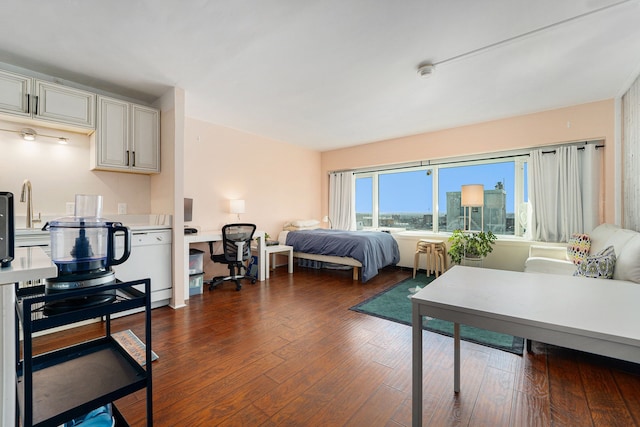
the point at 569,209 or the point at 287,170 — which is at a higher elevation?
the point at 287,170

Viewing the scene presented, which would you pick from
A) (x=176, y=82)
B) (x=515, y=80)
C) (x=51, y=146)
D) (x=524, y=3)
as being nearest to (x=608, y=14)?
(x=524, y=3)

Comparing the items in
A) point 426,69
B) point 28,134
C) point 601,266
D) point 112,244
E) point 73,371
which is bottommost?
point 73,371

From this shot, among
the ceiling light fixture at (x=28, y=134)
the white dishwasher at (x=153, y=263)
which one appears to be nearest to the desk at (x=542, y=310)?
the white dishwasher at (x=153, y=263)

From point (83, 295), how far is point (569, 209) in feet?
16.5

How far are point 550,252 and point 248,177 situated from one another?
458 centimetres

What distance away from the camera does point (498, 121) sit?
13.6ft

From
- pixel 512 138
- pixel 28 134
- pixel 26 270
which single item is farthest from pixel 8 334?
pixel 512 138

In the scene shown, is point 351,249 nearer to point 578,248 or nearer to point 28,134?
point 578,248

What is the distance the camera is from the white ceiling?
188 cm

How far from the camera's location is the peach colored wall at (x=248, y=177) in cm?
420

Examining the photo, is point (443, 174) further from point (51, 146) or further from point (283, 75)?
point (51, 146)

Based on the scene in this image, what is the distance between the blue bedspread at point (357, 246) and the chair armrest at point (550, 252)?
1.98 m

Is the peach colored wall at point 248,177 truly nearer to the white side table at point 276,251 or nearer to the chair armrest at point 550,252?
the white side table at point 276,251

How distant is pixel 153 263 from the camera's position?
2.96m
